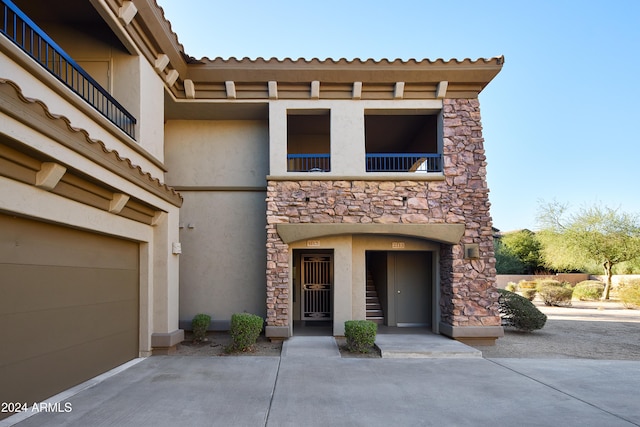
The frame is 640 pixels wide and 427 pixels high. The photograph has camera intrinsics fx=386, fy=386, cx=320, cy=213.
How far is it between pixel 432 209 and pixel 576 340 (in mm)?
5606

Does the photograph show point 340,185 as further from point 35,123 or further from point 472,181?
point 35,123

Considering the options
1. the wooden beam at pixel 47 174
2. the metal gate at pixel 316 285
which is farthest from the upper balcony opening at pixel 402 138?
the wooden beam at pixel 47 174

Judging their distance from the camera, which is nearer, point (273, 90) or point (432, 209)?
point (432, 209)

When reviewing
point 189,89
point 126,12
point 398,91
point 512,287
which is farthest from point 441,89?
point 512,287

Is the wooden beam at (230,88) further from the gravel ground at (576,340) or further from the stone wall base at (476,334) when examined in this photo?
the gravel ground at (576,340)

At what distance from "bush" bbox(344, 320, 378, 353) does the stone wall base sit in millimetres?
2357

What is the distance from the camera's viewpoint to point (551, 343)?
10367 millimetres

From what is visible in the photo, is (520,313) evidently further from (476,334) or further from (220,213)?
(220,213)

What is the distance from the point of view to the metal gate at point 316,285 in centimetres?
1285

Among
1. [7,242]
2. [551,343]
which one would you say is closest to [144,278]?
[7,242]

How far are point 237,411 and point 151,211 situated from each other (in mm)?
4942

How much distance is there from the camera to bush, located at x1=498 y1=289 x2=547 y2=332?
11.3 metres

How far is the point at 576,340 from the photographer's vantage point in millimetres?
10844

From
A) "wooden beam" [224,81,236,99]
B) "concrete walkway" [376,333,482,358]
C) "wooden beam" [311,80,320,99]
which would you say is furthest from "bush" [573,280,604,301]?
"wooden beam" [224,81,236,99]
